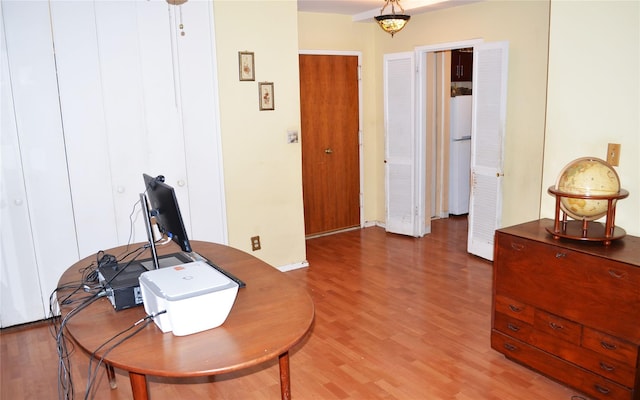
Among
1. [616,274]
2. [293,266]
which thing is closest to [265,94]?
[293,266]

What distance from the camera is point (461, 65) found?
6.66 m

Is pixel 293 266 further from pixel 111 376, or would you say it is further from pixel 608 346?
pixel 608 346

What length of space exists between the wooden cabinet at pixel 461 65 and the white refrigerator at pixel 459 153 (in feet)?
0.96

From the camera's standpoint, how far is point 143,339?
1.85 m

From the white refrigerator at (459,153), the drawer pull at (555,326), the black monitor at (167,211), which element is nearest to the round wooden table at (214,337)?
the black monitor at (167,211)

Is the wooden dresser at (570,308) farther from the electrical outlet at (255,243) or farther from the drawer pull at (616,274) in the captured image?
the electrical outlet at (255,243)

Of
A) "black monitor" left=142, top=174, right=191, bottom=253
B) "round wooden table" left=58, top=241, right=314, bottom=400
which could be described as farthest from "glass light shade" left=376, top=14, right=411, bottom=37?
"round wooden table" left=58, top=241, right=314, bottom=400

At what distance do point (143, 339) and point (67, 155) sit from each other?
7.78 ft

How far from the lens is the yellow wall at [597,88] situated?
2.60 m

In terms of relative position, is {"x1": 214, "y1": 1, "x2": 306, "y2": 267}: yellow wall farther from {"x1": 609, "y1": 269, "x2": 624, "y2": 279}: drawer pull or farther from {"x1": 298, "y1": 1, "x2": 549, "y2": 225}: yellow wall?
{"x1": 609, "y1": 269, "x2": 624, "y2": 279}: drawer pull

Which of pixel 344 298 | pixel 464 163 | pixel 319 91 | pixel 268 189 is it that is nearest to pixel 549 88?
pixel 344 298

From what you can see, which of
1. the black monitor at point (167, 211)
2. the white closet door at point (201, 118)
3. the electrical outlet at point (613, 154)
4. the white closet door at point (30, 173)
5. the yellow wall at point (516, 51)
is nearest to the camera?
the black monitor at point (167, 211)

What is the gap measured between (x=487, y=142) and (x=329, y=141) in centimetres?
189

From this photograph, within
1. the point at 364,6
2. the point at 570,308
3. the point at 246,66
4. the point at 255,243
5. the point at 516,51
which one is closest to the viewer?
the point at 570,308
